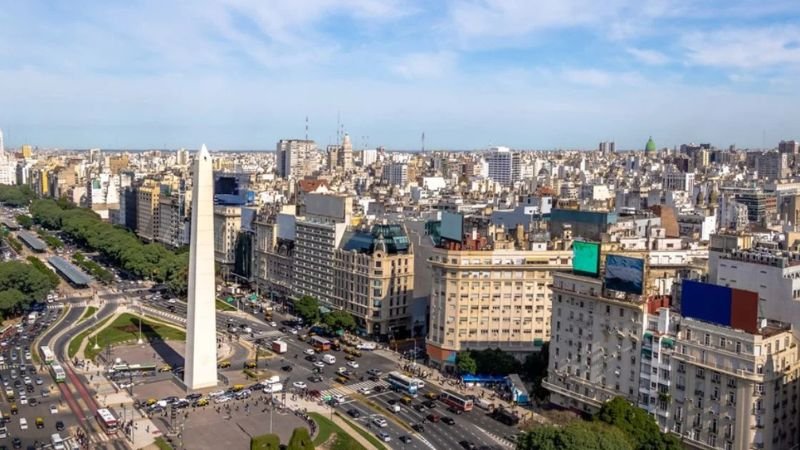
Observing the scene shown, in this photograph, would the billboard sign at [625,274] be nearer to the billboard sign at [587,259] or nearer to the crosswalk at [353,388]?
the billboard sign at [587,259]

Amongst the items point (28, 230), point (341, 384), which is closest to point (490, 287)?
point (341, 384)

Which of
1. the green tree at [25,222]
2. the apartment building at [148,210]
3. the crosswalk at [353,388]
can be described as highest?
the apartment building at [148,210]

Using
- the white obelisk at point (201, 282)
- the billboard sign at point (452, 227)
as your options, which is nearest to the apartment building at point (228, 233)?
the billboard sign at point (452, 227)

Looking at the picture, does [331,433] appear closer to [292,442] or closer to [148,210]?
[292,442]

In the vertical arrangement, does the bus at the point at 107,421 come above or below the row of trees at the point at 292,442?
below

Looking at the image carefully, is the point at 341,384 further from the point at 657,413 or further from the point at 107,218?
the point at 107,218

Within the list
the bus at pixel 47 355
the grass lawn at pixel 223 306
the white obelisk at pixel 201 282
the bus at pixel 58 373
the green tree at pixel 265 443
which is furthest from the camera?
the grass lawn at pixel 223 306

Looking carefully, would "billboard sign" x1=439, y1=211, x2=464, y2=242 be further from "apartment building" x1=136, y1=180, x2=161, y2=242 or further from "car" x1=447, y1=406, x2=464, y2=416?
"apartment building" x1=136, y1=180, x2=161, y2=242

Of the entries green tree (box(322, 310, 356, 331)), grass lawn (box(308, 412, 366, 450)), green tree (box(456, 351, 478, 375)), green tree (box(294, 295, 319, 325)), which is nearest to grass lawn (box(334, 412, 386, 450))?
grass lawn (box(308, 412, 366, 450))
